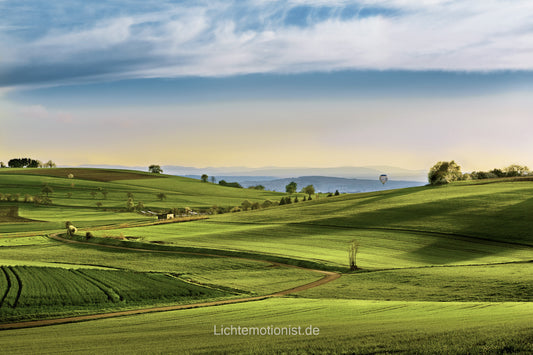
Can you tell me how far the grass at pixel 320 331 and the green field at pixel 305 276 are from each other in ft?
0.26

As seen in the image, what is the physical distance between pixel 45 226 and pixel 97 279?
6241cm

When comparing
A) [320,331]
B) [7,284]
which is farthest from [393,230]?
[7,284]

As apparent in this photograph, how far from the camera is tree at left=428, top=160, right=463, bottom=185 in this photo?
124 metres

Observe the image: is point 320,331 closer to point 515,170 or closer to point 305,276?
point 305,276

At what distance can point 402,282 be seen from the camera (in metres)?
39.6

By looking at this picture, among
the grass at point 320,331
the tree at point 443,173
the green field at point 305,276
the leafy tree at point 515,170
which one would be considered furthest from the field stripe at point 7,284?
the leafy tree at point 515,170

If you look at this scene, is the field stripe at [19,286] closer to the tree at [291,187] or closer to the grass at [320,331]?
the grass at [320,331]

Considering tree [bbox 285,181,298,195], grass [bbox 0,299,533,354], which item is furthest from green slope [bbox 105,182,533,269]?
tree [bbox 285,181,298,195]

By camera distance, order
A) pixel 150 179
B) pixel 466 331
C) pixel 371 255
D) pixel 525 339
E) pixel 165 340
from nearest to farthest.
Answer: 1. pixel 525 339
2. pixel 466 331
3. pixel 165 340
4. pixel 371 255
5. pixel 150 179

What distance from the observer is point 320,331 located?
21188mm

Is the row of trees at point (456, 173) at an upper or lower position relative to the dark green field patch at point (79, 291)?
upper

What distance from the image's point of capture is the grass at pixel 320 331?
17.2 meters

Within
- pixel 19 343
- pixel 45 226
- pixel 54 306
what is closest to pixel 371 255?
pixel 54 306

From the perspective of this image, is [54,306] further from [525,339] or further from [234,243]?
[234,243]
